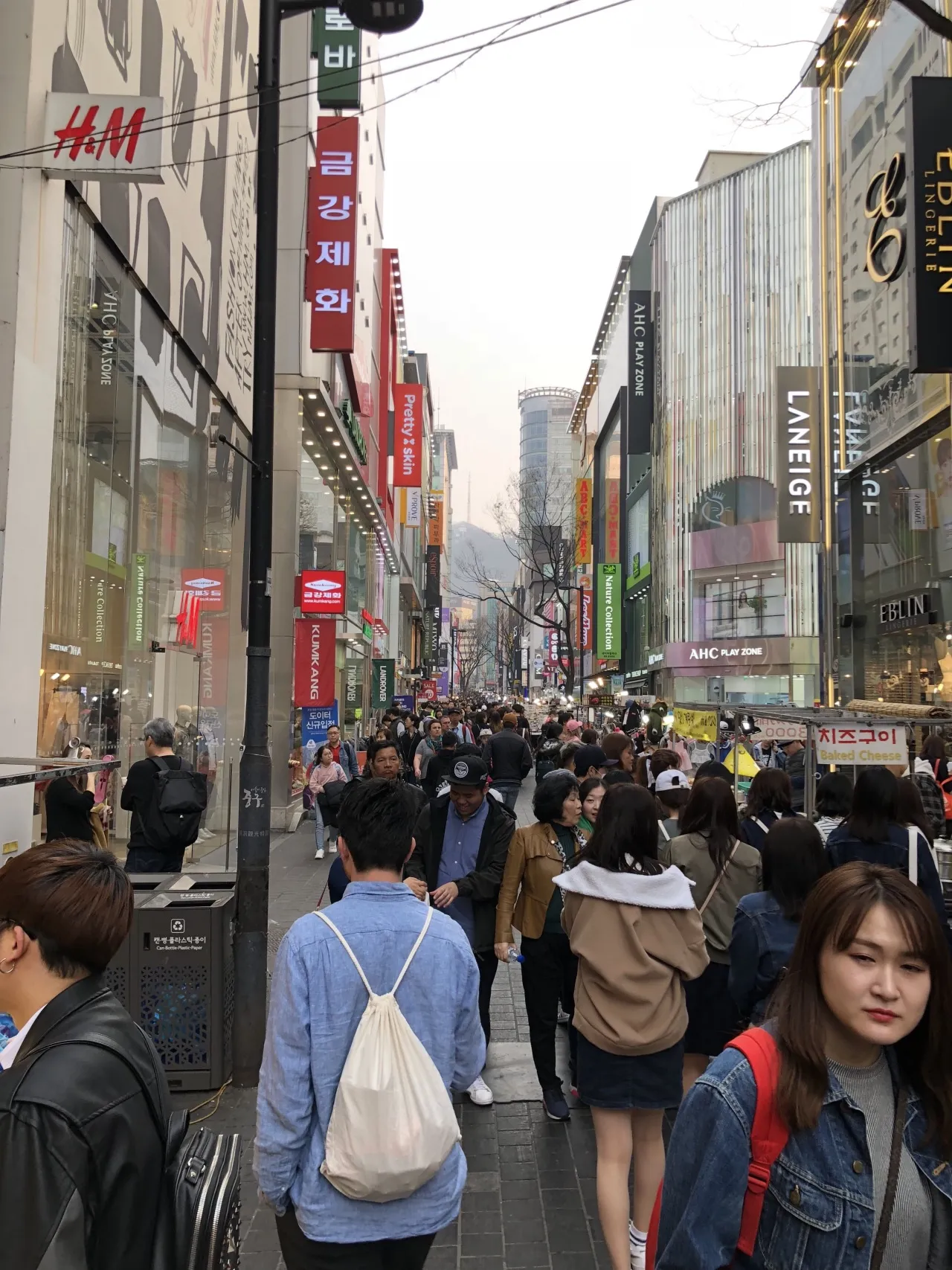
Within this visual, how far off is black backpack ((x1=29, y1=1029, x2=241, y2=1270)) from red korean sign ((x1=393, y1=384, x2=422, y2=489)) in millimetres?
45827

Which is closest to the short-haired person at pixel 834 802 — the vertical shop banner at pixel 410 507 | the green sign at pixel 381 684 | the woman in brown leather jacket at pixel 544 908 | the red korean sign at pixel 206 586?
the woman in brown leather jacket at pixel 544 908

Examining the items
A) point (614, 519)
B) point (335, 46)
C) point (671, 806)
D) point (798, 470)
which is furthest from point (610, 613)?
point (671, 806)

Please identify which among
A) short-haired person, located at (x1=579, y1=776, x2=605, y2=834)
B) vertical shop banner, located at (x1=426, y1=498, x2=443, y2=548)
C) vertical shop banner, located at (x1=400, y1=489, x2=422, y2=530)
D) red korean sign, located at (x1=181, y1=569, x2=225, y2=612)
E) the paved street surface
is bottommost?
Answer: the paved street surface

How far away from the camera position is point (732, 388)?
4669 cm

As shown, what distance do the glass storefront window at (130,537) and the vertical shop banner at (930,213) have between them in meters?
8.48

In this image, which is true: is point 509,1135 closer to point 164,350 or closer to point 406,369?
point 164,350

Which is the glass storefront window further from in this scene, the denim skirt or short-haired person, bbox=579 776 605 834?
the denim skirt

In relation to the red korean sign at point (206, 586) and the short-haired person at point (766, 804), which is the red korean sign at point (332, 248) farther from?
the short-haired person at point (766, 804)

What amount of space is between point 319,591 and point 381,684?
12916 millimetres

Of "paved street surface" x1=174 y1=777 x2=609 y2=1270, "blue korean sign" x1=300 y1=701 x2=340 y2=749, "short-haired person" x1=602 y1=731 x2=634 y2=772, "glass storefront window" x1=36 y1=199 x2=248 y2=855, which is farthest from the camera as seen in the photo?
"blue korean sign" x1=300 y1=701 x2=340 y2=749

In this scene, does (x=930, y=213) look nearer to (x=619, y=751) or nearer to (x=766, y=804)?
(x=619, y=751)

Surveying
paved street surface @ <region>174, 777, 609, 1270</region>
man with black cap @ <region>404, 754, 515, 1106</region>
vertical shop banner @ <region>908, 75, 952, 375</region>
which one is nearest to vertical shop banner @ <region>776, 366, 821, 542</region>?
vertical shop banner @ <region>908, 75, 952, 375</region>

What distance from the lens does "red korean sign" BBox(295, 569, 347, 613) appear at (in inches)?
763

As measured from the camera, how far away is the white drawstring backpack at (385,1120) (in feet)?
7.52
